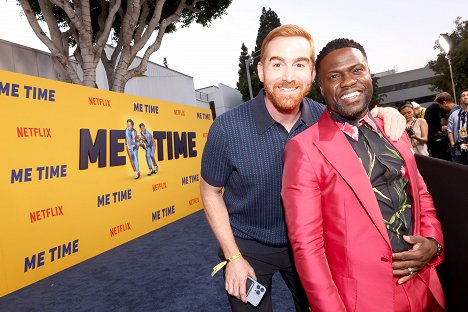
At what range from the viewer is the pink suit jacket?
1.32 metres

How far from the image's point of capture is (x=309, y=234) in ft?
4.35

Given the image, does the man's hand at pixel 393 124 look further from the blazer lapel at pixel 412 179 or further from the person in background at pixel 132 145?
the person in background at pixel 132 145

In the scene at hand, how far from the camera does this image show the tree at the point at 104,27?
8.31 m

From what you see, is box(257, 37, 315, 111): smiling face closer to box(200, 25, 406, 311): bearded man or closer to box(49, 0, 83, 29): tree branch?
box(200, 25, 406, 311): bearded man

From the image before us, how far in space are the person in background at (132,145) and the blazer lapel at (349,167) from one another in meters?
5.39

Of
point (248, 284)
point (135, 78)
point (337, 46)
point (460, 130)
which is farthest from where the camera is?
point (135, 78)

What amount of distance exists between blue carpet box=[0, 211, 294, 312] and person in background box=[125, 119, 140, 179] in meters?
1.54

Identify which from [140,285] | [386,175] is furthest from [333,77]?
[140,285]

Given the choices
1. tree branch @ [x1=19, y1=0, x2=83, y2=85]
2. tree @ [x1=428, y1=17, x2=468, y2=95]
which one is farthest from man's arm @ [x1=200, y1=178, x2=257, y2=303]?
tree @ [x1=428, y1=17, x2=468, y2=95]

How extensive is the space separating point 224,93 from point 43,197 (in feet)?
97.5

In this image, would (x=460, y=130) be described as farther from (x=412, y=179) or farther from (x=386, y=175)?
(x=386, y=175)

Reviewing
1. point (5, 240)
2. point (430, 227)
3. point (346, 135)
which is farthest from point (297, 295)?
point (5, 240)

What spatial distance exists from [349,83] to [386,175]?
44 centimetres

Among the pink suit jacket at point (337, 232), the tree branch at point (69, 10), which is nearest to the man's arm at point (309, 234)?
the pink suit jacket at point (337, 232)
